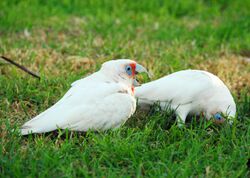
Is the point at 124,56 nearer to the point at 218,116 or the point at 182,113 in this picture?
the point at 182,113

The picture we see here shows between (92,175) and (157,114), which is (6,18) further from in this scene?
(92,175)

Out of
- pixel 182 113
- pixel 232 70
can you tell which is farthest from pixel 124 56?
pixel 182 113

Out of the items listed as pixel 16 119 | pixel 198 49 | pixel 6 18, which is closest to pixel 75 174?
pixel 16 119

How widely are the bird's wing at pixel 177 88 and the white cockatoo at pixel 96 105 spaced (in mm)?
300

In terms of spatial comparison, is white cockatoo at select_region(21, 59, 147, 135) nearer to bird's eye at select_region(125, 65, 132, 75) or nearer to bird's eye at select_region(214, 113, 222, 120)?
bird's eye at select_region(125, 65, 132, 75)

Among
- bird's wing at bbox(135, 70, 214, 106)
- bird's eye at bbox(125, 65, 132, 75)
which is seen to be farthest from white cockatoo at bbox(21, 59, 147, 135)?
bird's wing at bbox(135, 70, 214, 106)

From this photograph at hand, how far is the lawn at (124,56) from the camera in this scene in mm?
3416

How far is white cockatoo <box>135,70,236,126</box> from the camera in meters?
4.16

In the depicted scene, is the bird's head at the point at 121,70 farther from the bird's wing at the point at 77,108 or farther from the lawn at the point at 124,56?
the lawn at the point at 124,56

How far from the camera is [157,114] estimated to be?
4250mm

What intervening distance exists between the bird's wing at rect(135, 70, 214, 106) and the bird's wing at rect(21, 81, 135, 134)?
1.41ft

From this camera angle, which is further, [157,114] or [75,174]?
[157,114]

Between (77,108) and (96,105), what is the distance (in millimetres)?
132

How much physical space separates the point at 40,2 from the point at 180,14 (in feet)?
6.12
